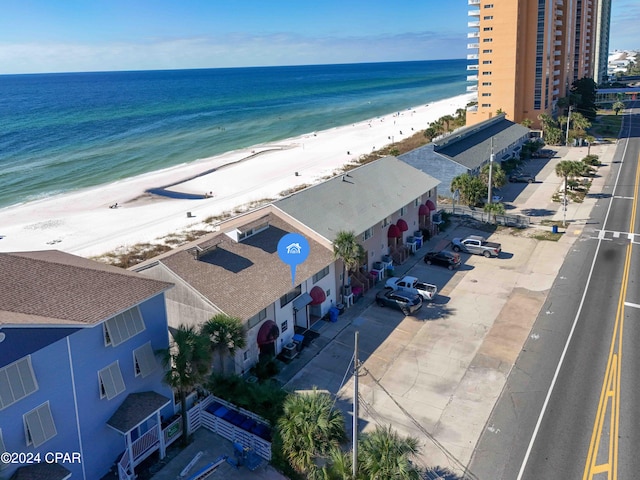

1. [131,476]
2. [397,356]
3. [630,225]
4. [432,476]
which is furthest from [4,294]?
[630,225]

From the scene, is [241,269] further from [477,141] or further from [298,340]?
[477,141]

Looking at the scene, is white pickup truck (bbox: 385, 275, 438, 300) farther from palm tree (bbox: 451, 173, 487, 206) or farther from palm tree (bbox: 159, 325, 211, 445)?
palm tree (bbox: 451, 173, 487, 206)

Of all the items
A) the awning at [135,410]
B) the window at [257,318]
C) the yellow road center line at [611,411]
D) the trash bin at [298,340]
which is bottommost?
the yellow road center line at [611,411]

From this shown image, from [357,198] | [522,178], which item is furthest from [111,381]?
[522,178]

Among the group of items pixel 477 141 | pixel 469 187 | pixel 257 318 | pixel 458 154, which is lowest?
pixel 257 318

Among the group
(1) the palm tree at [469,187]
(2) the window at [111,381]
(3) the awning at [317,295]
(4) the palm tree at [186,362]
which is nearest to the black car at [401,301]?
(3) the awning at [317,295]

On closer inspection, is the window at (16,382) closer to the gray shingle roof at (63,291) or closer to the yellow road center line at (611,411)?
the gray shingle roof at (63,291)
